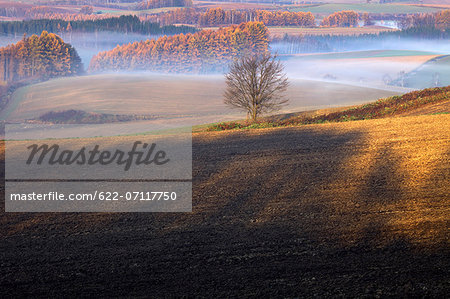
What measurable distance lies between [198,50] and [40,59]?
44.4 meters

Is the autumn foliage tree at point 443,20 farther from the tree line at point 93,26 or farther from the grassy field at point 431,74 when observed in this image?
the tree line at point 93,26

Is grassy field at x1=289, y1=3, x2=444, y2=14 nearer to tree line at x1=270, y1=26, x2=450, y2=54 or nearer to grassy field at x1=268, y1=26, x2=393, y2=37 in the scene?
grassy field at x1=268, y1=26, x2=393, y2=37

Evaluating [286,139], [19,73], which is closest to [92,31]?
[19,73]

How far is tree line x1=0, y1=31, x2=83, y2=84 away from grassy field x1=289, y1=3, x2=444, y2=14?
9513 centimetres

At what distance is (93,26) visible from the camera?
524 ft

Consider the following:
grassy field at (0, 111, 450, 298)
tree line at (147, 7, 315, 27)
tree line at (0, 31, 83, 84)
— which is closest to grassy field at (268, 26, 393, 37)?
tree line at (147, 7, 315, 27)

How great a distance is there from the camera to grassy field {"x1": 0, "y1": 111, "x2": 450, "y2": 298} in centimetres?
967

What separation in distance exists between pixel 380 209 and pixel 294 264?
177 inches

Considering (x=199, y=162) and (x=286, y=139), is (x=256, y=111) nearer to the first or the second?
(x=286, y=139)

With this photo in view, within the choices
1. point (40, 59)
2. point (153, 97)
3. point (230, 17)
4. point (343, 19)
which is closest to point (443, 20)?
point (343, 19)

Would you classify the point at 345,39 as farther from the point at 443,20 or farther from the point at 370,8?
the point at 370,8

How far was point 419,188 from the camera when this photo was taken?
14945mm

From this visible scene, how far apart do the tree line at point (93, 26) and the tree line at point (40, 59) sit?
3090 centimetres

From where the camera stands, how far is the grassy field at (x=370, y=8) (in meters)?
174
